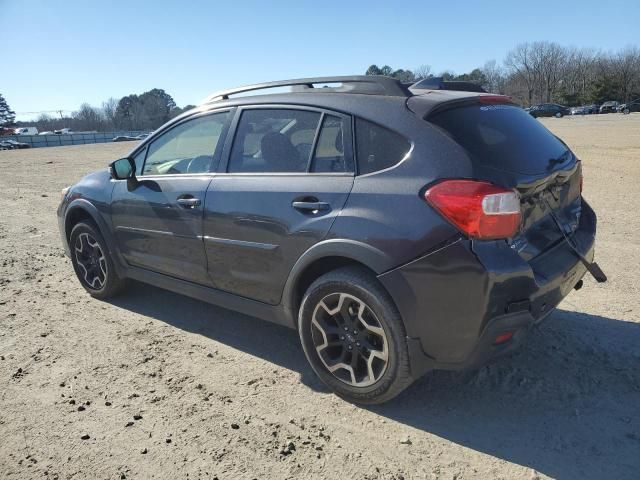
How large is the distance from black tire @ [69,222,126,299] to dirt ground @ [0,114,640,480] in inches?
10.4

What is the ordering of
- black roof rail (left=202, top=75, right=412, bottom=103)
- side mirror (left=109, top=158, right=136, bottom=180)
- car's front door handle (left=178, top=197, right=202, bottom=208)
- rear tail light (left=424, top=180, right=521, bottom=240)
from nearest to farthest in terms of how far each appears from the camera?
1. rear tail light (left=424, top=180, right=521, bottom=240)
2. black roof rail (left=202, top=75, right=412, bottom=103)
3. car's front door handle (left=178, top=197, right=202, bottom=208)
4. side mirror (left=109, top=158, right=136, bottom=180)

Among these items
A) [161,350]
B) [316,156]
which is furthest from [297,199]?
[161,350]

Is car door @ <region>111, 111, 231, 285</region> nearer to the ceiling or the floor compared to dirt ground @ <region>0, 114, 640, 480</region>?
nearer to the ceiling

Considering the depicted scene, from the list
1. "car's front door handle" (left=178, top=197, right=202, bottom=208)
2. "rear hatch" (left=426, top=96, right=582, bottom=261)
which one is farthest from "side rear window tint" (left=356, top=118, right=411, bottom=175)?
"car's front door handle" (left=178, top=197, right=202, bottom=208)

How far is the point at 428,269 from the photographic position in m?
2.63

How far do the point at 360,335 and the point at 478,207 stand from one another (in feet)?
3.34

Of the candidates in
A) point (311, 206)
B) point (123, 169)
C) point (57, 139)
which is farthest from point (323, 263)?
point (57, 139)

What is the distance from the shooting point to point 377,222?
2.77 metres

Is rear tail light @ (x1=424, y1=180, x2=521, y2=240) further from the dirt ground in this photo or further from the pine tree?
the pine tree

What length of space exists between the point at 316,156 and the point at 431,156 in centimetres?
79

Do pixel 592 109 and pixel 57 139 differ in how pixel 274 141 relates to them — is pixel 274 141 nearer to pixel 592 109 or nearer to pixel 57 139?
pixel 592 109

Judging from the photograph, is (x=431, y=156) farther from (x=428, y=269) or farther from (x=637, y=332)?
(x=637, y=332)

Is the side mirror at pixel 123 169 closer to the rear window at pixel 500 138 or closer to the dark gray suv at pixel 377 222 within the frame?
the dark gray suv at pixel 377 222

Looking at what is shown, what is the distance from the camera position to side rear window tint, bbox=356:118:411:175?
9.41 feet
